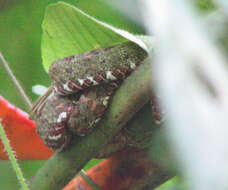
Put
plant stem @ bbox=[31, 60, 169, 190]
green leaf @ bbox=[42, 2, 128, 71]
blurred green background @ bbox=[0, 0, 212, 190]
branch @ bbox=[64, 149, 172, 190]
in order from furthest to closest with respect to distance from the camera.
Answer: blurred green background @ bbox=[0, 0, 212, 190], branch @ bbox=[64, 149, 172, 190], green leaf @ bbox=[42, 2, 128, 71], plant stem @ bbox=[31, 60, 169, 190]

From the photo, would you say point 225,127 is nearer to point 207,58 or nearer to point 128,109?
point 207,58

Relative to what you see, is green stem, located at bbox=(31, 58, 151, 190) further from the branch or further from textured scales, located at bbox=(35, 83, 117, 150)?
the branch

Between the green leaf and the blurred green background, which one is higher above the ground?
the green leaf

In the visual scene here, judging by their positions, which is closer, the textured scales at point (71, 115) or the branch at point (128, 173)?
the textured scales at point (71, 115)

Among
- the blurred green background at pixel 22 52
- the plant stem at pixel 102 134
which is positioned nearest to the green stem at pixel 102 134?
the plant stem at pixel 102 134

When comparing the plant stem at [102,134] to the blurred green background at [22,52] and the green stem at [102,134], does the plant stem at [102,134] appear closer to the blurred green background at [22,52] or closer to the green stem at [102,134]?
the green stem at [102,134]

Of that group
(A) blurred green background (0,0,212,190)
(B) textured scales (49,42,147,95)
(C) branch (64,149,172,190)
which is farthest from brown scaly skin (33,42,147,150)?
(A) blurred green background (0,0,212,190)

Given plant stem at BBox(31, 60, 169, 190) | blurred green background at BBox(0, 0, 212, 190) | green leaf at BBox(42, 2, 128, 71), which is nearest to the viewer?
plant stem at BBox(31, 60, 169, 190)
